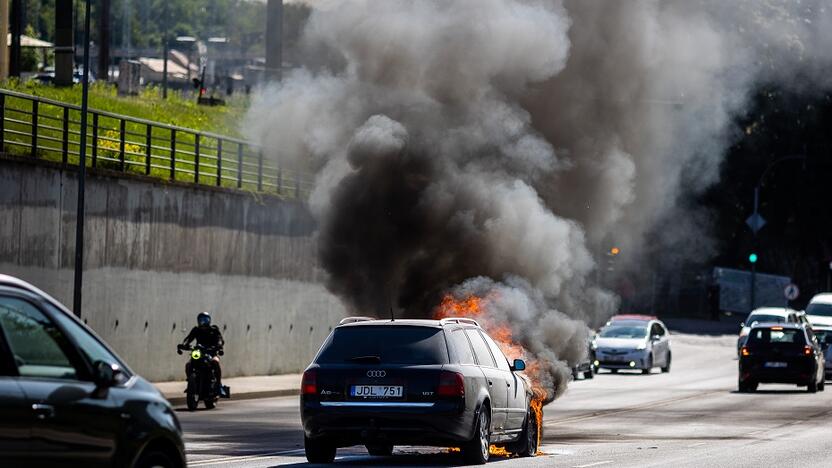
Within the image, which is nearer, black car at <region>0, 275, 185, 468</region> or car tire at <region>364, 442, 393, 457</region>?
black car at <region>0, 275, 185, 468</region>

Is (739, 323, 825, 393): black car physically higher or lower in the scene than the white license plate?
lower

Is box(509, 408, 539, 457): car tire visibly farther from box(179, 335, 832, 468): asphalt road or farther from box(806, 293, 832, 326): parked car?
box(806, 293, 832, 326): parked car

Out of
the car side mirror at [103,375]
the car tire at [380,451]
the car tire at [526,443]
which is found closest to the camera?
the car side mirror at [103,375]

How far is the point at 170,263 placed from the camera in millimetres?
35562

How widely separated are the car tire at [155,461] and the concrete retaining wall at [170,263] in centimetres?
2004

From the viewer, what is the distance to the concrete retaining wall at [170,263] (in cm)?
3011

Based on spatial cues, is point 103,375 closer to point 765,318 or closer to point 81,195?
point 81,195

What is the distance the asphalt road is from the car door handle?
27.1 ft

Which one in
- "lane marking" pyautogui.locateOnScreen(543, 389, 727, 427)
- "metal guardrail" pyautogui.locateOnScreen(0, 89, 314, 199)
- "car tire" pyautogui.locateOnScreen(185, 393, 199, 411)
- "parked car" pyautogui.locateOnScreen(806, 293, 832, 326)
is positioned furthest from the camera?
"parked car" pyautogui.locateOnScreen(806, 293, 832, 326)

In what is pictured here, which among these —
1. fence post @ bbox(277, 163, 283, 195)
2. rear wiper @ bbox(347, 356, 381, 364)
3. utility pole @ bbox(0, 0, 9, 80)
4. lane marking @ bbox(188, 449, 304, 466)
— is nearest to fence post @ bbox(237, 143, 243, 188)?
fence post @ bbox(277, 163, 283, 195)

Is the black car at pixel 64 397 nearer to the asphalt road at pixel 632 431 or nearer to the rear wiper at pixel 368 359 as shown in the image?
the rear wiper at pixel 368 359

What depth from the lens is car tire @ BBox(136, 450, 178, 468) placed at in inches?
359

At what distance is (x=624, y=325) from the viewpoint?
49.4 metres

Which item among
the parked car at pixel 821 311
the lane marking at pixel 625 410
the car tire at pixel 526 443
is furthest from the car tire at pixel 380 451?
the parked car at pixel 821 311
